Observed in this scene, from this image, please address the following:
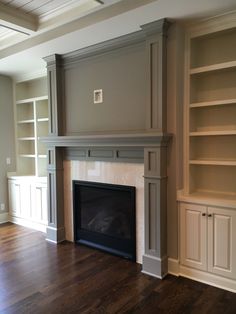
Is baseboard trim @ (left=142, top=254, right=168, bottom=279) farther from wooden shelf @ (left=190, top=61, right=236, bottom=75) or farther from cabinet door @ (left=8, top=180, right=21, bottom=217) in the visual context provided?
cabinet door @ (left=8, top=180, right=21, bottom=217)

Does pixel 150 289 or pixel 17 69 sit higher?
pixel 17 69

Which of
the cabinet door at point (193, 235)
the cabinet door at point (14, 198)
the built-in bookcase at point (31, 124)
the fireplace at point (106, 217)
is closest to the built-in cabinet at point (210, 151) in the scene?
the cabinet door at point (193, 235)

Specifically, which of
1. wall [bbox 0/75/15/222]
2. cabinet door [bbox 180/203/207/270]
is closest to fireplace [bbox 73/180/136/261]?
cabinet door [bbox 180/203/207/270]

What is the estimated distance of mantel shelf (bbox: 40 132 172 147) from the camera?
8.98 feet

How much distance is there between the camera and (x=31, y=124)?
5.17 metres

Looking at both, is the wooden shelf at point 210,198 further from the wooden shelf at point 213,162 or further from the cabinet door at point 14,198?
the cabinet door at point 14,198

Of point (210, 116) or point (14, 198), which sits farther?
point (14, 198)

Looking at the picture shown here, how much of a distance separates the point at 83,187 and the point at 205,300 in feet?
6.73

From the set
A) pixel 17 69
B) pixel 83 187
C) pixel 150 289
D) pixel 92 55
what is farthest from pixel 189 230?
pixel 17 69

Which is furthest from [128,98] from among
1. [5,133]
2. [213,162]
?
[5,133]

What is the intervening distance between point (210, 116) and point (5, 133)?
362 cm

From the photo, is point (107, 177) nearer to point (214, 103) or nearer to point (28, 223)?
point (214, 103)

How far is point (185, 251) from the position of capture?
284 centimetres

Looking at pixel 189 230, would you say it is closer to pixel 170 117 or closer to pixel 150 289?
pixel 150 289
